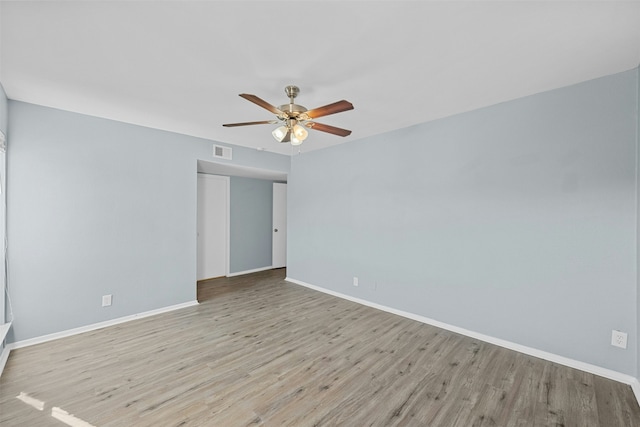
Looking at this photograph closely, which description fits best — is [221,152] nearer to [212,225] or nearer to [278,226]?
[212,225]

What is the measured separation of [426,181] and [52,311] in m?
4.49

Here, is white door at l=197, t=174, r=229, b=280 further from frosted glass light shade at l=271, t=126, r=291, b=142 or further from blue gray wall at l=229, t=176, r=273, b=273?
frosted glass light shade at l=271, t=126, r=291, b=142

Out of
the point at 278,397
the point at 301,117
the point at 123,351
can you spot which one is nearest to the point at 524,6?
the point at 301,117

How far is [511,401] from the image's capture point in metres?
1.93

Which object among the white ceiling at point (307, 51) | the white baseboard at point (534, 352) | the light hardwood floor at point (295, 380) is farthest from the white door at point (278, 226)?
the white ceiling at point (307, 51)

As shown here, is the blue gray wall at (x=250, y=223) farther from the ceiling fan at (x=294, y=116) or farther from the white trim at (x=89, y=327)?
the ceiling fan at (x=294, y=116)

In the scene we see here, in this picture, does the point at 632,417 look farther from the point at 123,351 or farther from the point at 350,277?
the point at 123,351

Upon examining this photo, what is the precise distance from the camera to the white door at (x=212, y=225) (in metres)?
5.14

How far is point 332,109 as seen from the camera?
6.52ft

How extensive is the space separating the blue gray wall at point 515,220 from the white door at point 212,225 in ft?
9.20

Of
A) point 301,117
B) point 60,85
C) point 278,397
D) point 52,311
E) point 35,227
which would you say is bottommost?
point 278,397

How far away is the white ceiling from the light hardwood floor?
2.49m

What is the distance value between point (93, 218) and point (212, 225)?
90.8 inches

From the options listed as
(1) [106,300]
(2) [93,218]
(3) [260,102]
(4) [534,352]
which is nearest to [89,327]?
(1) [106,300]
